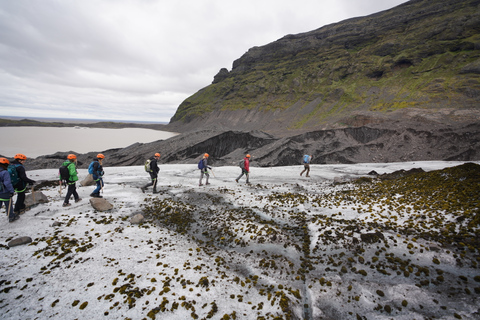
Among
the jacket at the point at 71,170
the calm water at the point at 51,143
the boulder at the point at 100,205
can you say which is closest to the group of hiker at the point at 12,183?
the jacket at the point at 71,170

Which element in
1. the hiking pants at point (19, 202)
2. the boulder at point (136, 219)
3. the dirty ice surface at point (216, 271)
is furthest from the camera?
the boulder at point (136, 219)

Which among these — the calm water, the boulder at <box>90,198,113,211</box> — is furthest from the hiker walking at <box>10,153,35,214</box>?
the calm water

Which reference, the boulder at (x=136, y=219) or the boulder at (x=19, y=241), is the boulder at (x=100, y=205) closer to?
the boulder at (x=136, y=219)

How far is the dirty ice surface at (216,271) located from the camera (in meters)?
4.44

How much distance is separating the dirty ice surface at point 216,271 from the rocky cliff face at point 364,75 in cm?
4288

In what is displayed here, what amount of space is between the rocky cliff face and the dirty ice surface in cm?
4288

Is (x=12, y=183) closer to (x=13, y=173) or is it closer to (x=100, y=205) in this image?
(x=13, y=173)

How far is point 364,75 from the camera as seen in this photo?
7519cm

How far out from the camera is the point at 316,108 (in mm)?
74812

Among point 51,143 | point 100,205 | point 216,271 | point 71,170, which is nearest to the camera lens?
point 216,271

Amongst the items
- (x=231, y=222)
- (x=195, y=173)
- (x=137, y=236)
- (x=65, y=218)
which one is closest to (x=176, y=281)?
(x=137, y=236)

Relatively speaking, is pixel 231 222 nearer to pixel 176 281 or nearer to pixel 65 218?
pixel 176 281

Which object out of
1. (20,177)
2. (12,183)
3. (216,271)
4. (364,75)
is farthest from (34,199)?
(364,75)

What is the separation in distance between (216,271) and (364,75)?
292ft
